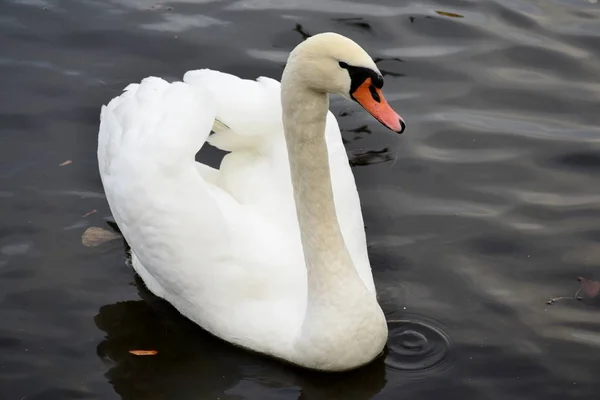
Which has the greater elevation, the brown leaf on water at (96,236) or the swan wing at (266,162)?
the swan wing at (266,162)

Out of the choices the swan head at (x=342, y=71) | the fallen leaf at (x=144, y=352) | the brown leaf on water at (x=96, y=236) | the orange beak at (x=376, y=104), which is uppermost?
the swan head at (x=342, y=71)

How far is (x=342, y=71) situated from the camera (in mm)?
5344

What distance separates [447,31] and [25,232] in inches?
169

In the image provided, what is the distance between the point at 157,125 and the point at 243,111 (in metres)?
0.53

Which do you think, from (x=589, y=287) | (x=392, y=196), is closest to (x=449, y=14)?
(x=392, y=196)

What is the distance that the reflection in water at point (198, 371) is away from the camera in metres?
6.08

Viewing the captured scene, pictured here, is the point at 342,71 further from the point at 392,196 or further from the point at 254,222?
the point at 392,196

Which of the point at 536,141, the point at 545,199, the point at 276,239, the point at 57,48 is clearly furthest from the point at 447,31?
the point at 276,239

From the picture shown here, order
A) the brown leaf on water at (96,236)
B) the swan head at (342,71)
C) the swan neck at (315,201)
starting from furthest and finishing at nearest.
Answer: the brown leaf on water at (96,236)
the swan neck at (315,201)
the swan head at (342,71)

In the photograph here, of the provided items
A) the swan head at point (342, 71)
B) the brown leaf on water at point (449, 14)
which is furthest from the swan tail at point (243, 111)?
the brown leaf on water at point (449, 14)

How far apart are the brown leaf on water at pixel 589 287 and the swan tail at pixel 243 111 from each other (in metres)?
2.07

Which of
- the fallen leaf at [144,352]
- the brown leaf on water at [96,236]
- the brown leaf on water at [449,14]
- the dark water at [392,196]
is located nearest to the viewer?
the dark water at [392,196]

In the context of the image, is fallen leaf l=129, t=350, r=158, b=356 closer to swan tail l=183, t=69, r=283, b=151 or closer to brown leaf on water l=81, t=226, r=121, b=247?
brown leaf on water l=81, t=226, r=121, b=247

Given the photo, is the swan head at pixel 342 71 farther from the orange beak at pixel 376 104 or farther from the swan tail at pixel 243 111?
the swan tail at pixel 243 111
